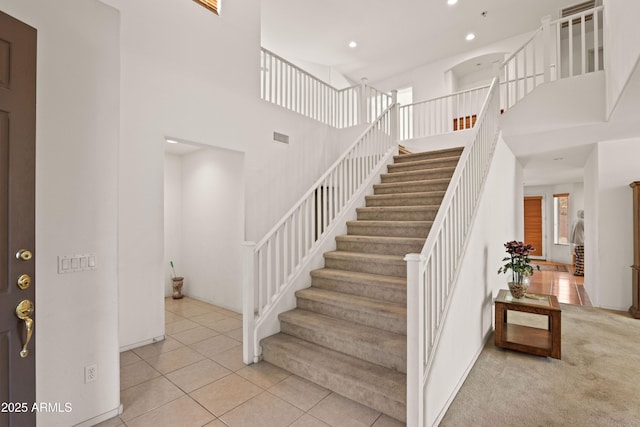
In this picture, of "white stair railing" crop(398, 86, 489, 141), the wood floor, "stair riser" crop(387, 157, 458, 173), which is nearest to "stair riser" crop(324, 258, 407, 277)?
"stair riser" crop(387, 157, 458, 173)

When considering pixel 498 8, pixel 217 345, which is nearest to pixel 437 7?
pixel 498 8

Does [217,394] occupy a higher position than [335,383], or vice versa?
[335,383]

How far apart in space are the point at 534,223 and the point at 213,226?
34.2ft

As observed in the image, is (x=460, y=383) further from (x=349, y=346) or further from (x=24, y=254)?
(x=24, y=254)

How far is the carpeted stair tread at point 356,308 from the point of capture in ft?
8.48

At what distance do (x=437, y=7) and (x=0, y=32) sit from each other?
658 cm

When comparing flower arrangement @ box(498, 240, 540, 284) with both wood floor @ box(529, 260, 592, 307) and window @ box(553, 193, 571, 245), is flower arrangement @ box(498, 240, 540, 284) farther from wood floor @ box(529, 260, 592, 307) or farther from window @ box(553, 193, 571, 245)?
window @ box(553, 193, 571, 245)

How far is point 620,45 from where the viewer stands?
113 inches

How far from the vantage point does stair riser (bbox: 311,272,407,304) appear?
284 centimetres

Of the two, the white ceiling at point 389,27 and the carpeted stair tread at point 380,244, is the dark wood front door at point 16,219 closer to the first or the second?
the carpeted stair tread at point 380,244

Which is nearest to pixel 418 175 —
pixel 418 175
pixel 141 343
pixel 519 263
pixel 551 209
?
pixel 418 175

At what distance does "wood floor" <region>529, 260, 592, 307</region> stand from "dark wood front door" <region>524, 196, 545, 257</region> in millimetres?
1465

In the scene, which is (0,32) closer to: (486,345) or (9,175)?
(9,175)

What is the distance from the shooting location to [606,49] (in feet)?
A: 12.6
